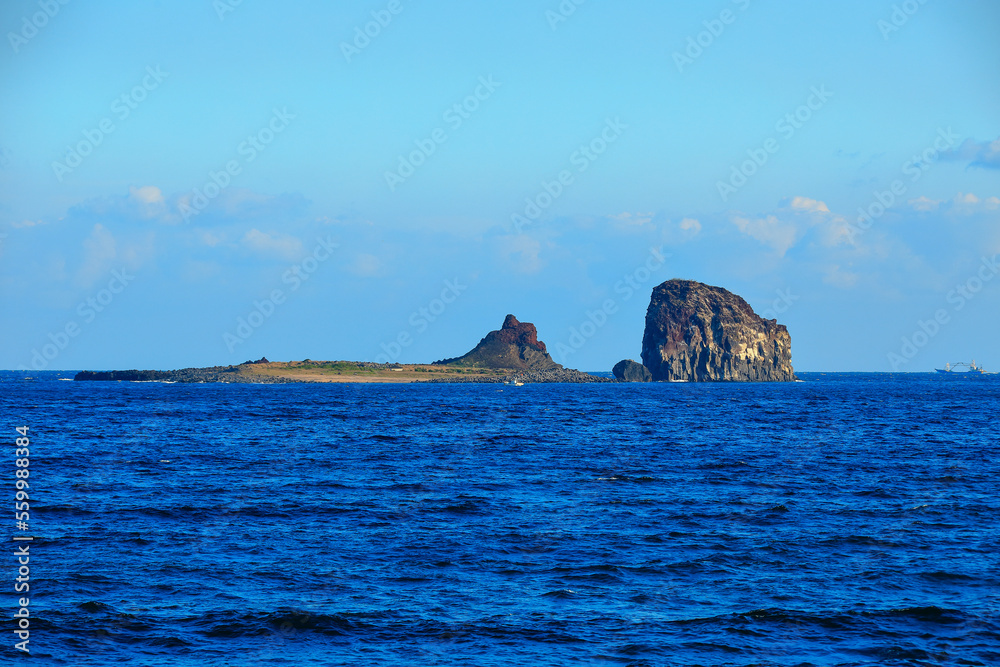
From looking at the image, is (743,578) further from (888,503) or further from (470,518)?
(888,503)

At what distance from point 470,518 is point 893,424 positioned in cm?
6490

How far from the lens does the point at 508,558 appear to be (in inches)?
975

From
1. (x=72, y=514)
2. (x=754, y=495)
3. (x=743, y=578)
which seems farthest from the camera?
(x=754, y=495)

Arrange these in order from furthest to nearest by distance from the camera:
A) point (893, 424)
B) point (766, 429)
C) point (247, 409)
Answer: point (247, 409) → point (893, 424) → point (766, 429)

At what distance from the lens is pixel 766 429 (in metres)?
76.3

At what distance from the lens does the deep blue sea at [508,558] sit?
17.7m

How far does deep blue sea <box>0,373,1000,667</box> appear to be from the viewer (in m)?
17.7

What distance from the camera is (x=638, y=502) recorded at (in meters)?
34.6

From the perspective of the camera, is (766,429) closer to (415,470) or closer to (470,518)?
(415,470)

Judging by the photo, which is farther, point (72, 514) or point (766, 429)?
point (766, 429)

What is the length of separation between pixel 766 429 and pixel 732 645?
6167 centimetres

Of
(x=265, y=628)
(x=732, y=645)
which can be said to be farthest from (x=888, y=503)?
(x=265, y=628)

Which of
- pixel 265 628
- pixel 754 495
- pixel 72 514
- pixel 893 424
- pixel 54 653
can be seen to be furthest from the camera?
pixel 893 424

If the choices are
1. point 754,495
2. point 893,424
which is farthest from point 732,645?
point 893,424
